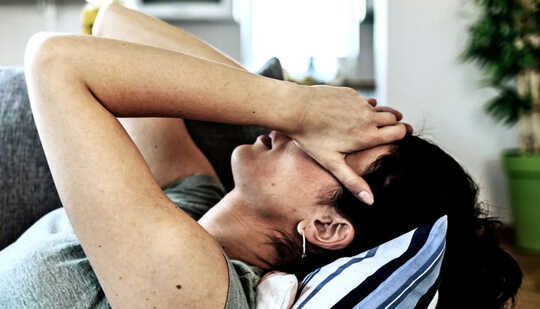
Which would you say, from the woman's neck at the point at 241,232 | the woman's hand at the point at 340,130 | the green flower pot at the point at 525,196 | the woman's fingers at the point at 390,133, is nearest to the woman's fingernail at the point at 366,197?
the woman's hand at the point at 340,130

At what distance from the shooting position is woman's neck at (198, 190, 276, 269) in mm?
982

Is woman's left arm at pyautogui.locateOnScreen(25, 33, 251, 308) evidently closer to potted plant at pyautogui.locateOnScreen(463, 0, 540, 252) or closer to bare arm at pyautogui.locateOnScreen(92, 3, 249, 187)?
bare arm at pyautogui.locateOnScreen(92, 3, 249, 187)

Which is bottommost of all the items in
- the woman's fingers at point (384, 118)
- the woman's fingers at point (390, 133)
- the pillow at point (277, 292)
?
the pillow at point (277, 292)

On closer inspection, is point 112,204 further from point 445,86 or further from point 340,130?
point 445,86

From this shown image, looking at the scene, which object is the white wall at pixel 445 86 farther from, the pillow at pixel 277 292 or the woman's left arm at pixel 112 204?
the woman's left arm at pixel 112 204

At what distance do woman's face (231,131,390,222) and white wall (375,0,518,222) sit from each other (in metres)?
2.21

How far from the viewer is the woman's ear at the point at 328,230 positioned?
35.7 inches

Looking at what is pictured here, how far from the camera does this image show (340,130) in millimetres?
861

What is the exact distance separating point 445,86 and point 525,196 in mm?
800

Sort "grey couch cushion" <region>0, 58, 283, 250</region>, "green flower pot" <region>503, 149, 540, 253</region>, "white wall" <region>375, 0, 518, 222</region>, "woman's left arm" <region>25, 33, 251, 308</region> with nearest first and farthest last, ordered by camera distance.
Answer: "woman's left arm" <region>25, 33, 251, 308</region> → "grey couch cushion" <region>0, 58, 283, 250</region> → "green flower pot" <region>503, 149, 540, 253</region> → "white wall" <region>375, 0, 518, 222</region>

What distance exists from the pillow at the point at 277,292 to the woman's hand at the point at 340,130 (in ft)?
0.64

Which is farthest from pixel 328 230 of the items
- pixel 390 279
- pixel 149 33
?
pixel 149 33

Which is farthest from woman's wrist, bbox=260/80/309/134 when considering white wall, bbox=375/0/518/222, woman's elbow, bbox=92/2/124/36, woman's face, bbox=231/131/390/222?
white wall, bbox=375/0/518/222

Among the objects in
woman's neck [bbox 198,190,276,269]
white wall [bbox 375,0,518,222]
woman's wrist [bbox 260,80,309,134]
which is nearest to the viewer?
woman's wrist [bbox 260,80,309,134]
